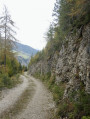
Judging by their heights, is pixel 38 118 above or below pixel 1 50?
below

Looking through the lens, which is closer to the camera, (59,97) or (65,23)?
(59,97)

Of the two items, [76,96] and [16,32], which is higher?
[16,32]

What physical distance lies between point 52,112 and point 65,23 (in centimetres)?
1399

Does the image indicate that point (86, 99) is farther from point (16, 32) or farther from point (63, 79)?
point (16, 32)

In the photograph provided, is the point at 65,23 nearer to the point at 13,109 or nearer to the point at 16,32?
the point at 16,32

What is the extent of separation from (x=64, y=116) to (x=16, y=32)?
54.0 feet

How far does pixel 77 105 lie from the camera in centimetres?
621

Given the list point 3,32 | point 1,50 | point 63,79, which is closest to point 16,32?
point 3,32

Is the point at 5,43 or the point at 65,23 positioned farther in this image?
the point at 5,43

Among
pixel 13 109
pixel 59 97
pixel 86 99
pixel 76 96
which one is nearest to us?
pixel 86 99

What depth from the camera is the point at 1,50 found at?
18.4m

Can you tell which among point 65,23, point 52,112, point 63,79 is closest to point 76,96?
point 52,112

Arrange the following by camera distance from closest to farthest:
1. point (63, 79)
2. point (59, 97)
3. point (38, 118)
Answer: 1. point (38, 118)
2. point (59, 97)
3. point (63, 79)

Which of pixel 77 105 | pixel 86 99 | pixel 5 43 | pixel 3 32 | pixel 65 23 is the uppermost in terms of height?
pixel 65 23
